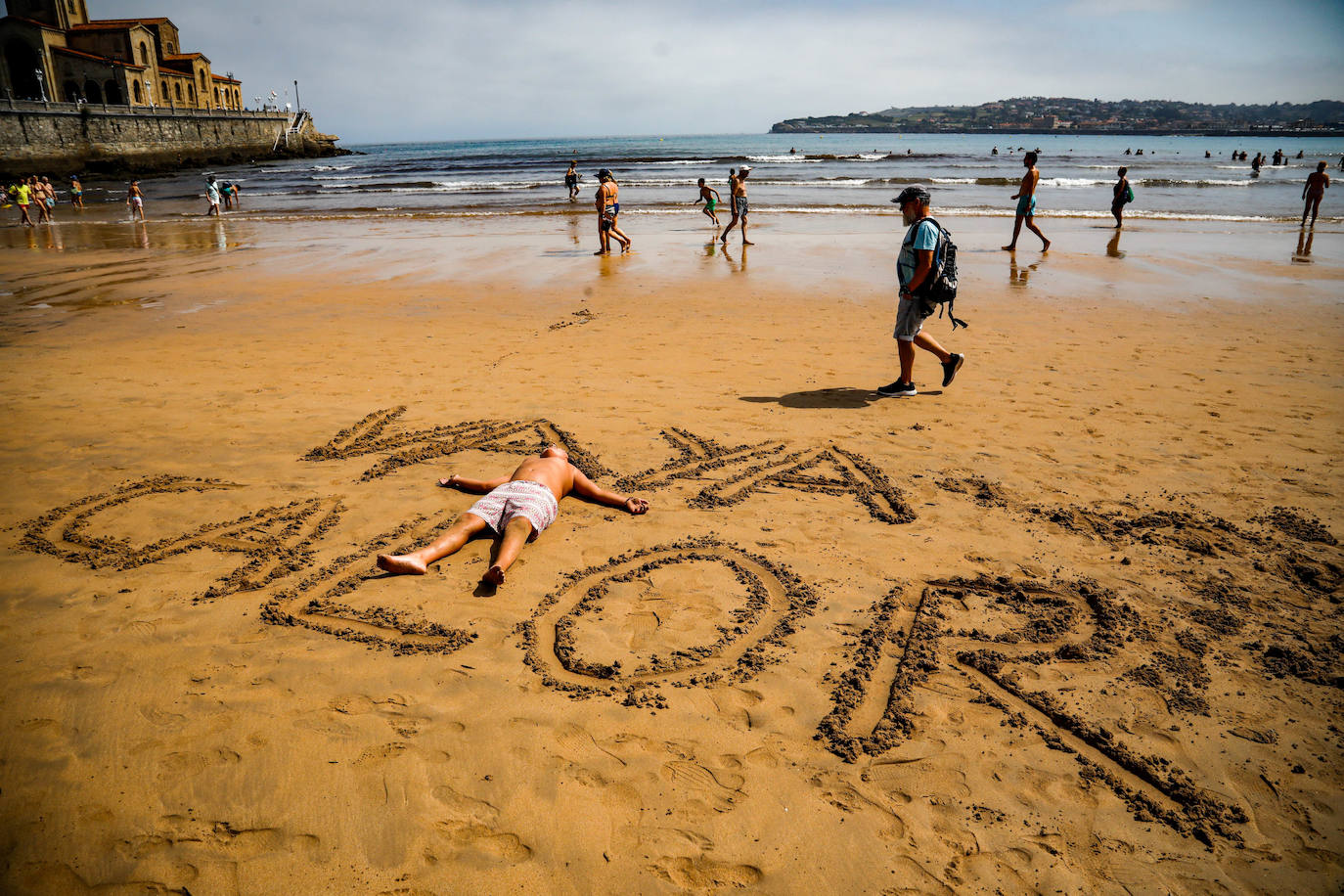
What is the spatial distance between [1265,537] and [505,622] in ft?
15.6

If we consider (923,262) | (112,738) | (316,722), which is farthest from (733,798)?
(923,262)

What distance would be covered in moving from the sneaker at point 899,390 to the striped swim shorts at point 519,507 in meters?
3.95

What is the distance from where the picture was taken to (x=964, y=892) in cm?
231

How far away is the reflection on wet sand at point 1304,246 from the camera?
1489 centimetres

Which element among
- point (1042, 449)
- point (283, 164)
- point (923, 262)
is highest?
point (283, 164)

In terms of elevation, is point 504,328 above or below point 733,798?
above

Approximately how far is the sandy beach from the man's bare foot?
0.06 meters

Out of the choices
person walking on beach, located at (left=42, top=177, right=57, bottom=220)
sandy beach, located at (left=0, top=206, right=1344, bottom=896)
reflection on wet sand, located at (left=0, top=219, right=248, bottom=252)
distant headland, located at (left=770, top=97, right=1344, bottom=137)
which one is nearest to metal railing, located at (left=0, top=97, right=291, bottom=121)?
person walking on beach, located at (left=42, top=177, right=57, bottom=220)

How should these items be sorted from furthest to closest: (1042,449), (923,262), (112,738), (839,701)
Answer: (923,262) → (1042,449) → (839,701) → (112,738)

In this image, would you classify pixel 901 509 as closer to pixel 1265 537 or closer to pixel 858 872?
pixel 1265 537

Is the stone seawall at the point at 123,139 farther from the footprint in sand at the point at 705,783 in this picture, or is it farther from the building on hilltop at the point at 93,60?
the footprint in sand at the point at 705,783

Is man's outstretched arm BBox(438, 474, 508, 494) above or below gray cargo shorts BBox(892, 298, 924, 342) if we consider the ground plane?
below

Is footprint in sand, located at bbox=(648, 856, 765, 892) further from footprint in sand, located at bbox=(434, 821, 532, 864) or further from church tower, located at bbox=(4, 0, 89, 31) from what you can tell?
church tower, located at bbox=(4, 0, 89, 31)

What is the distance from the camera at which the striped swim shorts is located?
14.4 ft
